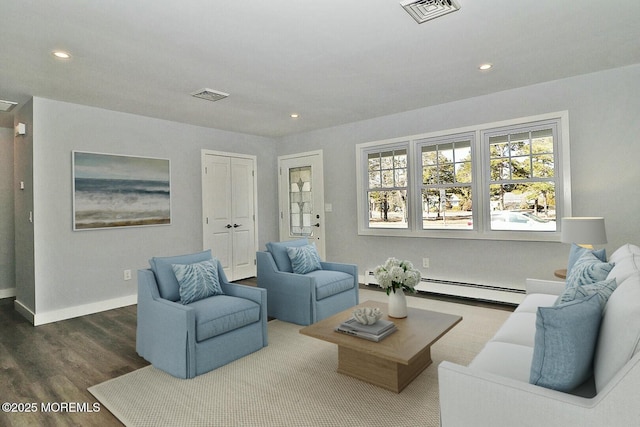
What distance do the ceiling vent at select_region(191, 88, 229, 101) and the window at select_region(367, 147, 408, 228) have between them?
2.37 meters

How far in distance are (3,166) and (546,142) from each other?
7169mm

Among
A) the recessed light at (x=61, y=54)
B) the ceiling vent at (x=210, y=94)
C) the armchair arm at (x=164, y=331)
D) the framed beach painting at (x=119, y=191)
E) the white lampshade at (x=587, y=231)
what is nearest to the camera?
the armchair arm at (x=164, y=331)

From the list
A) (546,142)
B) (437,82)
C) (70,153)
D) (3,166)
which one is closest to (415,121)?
(437,82)

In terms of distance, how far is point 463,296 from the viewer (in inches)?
179

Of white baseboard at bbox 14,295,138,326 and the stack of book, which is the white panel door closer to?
white baseboard at bbox 14,295,138,326

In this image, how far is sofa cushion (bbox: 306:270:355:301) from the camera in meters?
3.66

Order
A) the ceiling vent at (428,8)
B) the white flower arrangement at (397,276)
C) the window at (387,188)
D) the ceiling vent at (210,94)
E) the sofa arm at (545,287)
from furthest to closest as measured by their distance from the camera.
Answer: the window at (387,188) < the ceiling vent at (210,94) < the sofa arm at (545,287) < the white flower arrangement at (397,276) < the ceiling vent at (428,8)

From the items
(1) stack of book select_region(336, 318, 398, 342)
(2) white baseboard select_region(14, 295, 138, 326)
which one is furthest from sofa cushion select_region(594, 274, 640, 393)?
(2) white baseboard select_region(14, 295, 138, 326)

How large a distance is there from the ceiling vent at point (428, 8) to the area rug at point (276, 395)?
8.07 ft

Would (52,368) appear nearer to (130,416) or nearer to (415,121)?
(130,416)

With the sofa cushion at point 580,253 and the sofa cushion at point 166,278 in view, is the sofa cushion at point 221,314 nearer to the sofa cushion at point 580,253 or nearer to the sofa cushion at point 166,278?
the sofa cushion at point 166,278

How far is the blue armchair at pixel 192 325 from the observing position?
255cm

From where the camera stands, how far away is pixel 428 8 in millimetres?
2357

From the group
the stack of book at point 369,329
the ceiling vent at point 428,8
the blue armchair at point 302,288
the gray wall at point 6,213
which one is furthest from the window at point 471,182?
the gray wall at point 6,213
